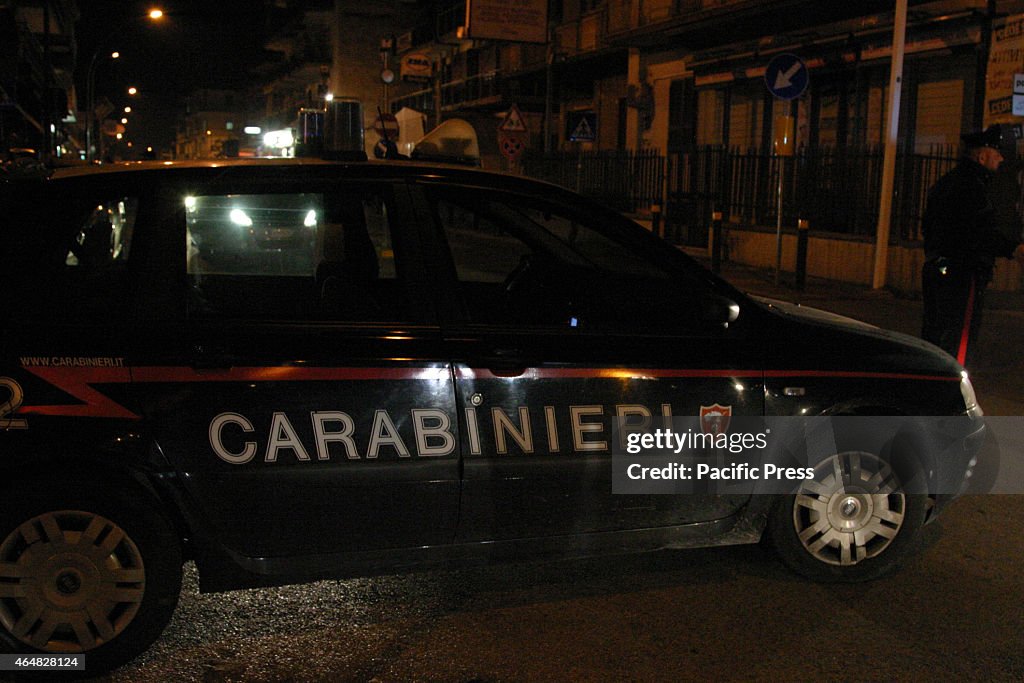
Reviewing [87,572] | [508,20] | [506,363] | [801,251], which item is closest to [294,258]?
[506,363]

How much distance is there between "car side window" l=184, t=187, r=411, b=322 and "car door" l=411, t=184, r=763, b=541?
0.28 meters

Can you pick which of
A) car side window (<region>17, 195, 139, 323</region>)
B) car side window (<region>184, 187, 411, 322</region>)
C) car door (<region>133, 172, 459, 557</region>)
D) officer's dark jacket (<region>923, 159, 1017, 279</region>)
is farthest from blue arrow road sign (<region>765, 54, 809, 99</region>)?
car side window (<region>17, 195, 139, 323</region>)

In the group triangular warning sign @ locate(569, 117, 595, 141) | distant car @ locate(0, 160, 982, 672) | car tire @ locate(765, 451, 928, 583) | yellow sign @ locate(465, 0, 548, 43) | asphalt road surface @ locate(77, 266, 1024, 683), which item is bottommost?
asphalt road surface @ locate(77, 266, 1024, 683)

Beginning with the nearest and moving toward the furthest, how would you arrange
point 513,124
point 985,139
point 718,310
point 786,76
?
point 718,310 < point 985,139 < point 786,76 < point 513,124

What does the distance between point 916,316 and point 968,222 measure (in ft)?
19.3

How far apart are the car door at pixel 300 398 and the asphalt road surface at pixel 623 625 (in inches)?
16.1

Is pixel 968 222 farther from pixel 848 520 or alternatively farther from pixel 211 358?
pixel 211 358

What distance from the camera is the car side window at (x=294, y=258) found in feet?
12.4

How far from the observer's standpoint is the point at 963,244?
7391 mm

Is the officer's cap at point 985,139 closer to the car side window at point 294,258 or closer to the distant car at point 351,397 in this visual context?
the distant car at point 351,397

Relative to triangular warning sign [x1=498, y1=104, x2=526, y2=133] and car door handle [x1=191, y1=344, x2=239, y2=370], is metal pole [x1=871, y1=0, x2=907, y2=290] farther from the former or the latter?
car door handle [x1=191, y1=344, x2=239, y2=370]

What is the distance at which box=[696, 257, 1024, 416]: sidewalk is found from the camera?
8618mm

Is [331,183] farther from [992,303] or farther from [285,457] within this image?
[992,303]

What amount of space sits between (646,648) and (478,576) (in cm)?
94
